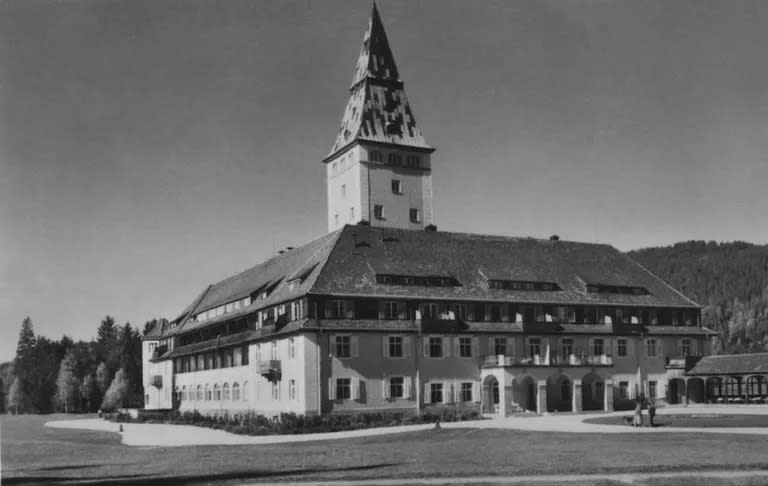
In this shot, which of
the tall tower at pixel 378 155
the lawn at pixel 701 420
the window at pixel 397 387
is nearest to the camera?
the lawn at pixel 701 420

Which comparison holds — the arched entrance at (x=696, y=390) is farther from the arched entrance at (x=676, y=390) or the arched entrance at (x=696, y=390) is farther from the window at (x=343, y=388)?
the window at (x=343, y=388)

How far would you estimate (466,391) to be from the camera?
6047 centimetres

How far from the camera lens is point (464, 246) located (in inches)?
2697

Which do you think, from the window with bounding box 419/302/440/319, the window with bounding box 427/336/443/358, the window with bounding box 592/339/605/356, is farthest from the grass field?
the window with bounding box 592/339/605/356

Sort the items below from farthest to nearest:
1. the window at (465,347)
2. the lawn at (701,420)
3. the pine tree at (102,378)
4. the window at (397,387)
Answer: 1. the pine tree at (102,378)
2. the window at (465,347)
3. the window at (397,387)
4. the lawn at (701,420)

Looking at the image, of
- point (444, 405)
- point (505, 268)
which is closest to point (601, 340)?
point (505, 268)

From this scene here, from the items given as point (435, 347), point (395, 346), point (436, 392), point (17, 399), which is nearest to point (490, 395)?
point (436, 392)

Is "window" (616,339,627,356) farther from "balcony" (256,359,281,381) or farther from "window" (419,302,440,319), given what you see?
"balcony" (256,359,281,381)

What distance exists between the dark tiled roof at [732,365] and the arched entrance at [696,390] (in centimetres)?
177

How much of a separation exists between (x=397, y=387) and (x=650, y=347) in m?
21.1

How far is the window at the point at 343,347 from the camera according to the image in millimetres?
56969

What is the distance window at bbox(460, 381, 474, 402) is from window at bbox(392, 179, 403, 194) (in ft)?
67.4

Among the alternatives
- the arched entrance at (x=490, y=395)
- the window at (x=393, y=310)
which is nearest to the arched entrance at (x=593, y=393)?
the arched entrance at (x=490, y=395)

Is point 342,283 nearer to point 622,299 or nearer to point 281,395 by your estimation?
point 281,395
